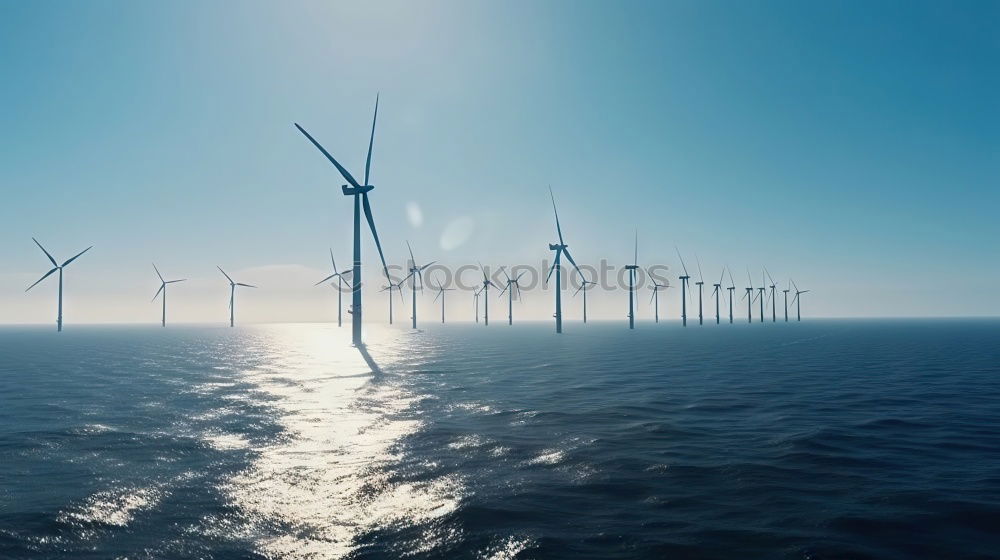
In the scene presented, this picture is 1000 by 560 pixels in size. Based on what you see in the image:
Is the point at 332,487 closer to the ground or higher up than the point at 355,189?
closer to the ground

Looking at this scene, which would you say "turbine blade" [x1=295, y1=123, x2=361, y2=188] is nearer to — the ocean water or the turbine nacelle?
the turbine nacelle

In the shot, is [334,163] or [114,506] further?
[334,163]

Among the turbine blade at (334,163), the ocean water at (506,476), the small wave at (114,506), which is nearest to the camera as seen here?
the ocean water at (506,476)

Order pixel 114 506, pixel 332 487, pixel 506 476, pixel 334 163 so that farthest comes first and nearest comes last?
pixel 334 163, pixel 506 476, pixel 332 487, pixel 114 506

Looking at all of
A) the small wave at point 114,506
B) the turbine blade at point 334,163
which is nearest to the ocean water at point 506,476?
the small wave at point 114,506

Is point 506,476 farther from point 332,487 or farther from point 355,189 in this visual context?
point 355,189

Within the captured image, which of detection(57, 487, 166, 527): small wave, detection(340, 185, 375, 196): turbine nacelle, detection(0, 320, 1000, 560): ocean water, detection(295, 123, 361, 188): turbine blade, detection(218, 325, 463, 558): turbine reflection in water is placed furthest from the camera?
detection(340, 185, 375, 196): turbine nacelle

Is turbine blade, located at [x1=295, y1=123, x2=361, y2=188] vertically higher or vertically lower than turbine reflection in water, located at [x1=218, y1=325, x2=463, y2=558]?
higher

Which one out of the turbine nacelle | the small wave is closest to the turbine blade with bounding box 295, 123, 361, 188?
the turbine nacelle

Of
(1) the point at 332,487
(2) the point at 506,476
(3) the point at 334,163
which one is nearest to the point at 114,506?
(1) the point at 332,487

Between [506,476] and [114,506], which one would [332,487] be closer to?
[506,476]

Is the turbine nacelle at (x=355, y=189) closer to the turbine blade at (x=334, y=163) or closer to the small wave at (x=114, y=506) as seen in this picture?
the turbine blade at (x=334, y=163)

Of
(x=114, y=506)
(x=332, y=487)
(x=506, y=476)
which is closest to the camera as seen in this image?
(x=114, y=506)
